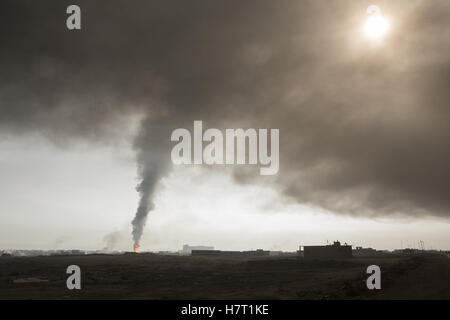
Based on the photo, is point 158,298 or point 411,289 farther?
point 411,289

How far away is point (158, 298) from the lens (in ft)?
88.7

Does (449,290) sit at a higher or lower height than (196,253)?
higher

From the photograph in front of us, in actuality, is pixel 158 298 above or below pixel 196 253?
above
